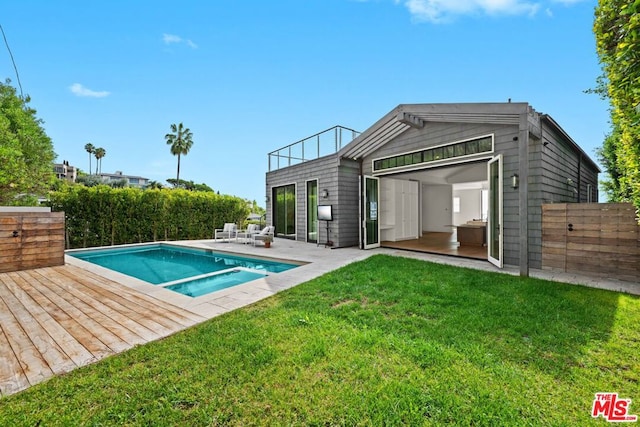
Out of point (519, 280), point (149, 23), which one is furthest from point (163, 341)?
point (149, 23)

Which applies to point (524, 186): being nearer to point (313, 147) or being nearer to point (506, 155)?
point (506, 155)

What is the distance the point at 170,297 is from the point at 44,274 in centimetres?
380

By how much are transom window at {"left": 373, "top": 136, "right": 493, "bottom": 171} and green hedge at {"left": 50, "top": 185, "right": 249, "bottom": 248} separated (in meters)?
9.08

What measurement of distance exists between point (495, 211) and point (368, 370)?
18.1 ft

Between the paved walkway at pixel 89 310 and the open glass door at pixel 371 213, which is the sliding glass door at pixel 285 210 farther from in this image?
the paved walkway at pixel 89 310

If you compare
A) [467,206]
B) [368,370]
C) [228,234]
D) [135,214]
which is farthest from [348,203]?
[135,214]

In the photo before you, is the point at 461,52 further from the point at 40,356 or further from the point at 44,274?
the point at 44,274

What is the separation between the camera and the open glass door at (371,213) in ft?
29.7

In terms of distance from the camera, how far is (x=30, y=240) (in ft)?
20.9

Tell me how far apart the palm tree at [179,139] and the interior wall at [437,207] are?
2665 cm

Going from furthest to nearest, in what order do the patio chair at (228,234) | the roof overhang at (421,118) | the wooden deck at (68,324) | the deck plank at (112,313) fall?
the patio chair at (228,234), the roof overhang at (421,118), the deck plank at (112,313), the wooden deck at (68,324)

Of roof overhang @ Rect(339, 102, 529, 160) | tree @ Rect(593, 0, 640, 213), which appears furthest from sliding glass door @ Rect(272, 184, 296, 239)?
tree @ Rect(593, 0, 640, 213)

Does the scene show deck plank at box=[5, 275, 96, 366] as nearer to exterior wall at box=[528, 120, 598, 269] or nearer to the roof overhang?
the roof overhang

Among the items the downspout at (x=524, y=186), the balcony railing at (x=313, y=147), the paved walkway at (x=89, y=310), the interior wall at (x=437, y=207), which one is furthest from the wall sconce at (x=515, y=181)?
the interior wall at (x=437, y=207)
